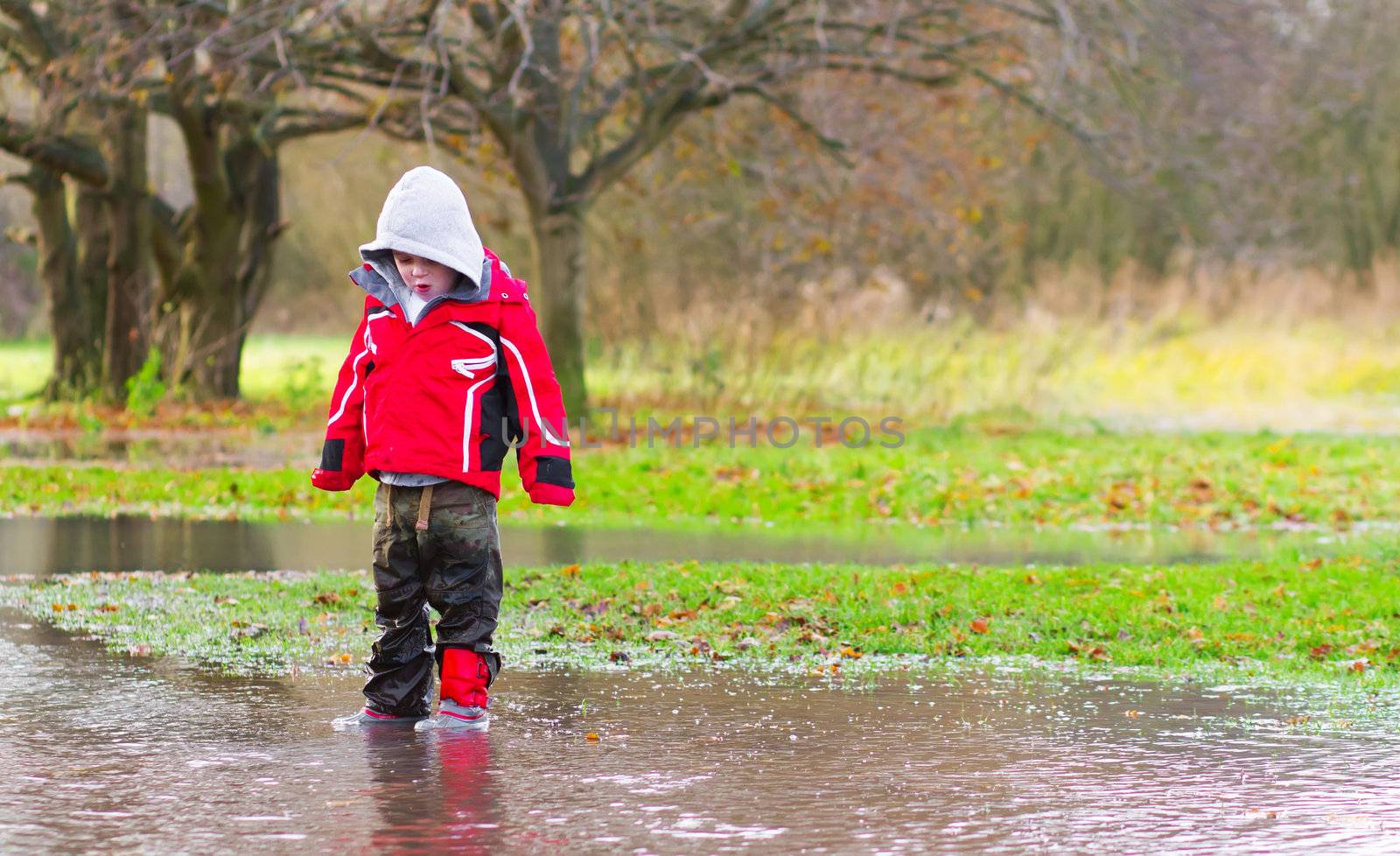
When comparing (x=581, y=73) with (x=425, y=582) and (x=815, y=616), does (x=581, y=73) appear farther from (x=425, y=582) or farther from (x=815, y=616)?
(x=425, y=582)

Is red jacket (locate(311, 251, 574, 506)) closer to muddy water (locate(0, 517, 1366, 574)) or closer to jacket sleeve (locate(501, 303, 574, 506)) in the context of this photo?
jacket sleeve (locate(501, 303, 574, 506))

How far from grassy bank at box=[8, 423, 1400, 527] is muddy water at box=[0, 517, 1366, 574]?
2.24ft

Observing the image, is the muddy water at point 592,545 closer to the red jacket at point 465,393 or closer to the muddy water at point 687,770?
the muddy water at point 687,770

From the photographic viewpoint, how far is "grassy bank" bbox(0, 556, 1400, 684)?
25.8ft

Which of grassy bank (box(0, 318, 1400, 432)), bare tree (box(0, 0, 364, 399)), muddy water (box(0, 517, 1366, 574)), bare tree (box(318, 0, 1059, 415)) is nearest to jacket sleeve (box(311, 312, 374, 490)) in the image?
muddy water (box(0, 517, 1366, 574))

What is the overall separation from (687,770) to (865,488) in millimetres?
9354

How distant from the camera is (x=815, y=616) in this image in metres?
8.57

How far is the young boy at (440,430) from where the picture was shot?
6.29 meters

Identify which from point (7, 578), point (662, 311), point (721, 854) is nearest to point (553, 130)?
point (662, 311)

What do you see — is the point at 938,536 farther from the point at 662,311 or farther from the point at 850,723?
the point at 662,311

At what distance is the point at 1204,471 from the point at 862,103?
326 inches

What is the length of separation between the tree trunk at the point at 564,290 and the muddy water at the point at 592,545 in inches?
275

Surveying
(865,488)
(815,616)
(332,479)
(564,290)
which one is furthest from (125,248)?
(332,479)

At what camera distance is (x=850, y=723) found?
647cm
